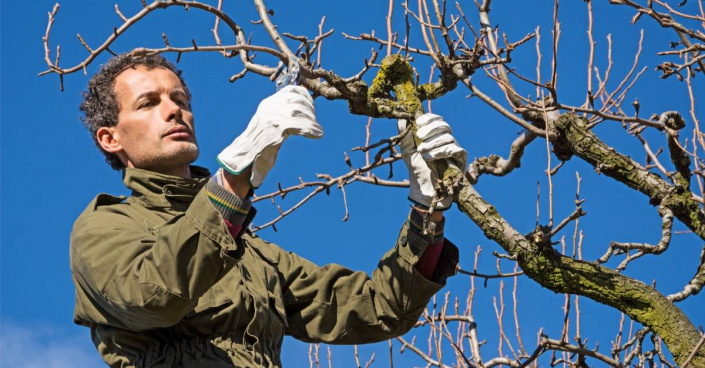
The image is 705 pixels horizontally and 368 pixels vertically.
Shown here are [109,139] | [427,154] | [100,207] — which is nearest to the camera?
[427,154]

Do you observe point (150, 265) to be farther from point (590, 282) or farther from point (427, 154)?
point (590, 282)

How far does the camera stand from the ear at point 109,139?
4.04m

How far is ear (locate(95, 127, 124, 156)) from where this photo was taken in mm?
4039

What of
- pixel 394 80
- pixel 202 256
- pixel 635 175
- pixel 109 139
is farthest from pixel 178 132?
pixel 635 175

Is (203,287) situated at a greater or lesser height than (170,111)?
lesser

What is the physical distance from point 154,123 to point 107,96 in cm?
35

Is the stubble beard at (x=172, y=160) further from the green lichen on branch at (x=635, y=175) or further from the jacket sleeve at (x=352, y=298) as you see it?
the green lichen on branch at (x=635, y=175)

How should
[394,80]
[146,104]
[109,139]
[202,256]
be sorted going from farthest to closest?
[109,139] → [146,104] → [394,80] → [202,256]

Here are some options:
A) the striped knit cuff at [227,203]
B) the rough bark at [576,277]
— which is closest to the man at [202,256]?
the striped knit cuff at [227,203]

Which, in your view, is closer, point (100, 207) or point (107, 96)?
point (100, 207)

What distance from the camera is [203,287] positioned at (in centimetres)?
303

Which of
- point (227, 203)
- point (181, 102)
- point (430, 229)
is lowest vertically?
point (227, 203)

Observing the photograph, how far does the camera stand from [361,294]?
3.97 m

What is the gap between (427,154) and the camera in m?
3.50
